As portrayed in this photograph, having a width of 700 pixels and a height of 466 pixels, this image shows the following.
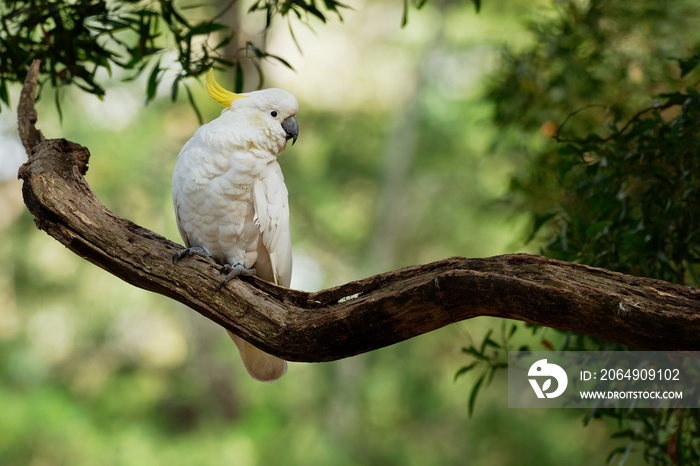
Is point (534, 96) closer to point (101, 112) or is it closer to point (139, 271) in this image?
point (139, 271)

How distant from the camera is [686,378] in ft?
4.89

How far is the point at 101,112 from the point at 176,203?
3.25 m

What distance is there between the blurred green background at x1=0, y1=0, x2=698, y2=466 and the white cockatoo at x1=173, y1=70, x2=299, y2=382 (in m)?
2.28

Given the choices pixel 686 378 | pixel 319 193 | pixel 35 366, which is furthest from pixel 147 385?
pixel 686 378

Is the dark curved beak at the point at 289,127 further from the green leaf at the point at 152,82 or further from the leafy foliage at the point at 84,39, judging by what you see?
the green leaf at the point at 152,82

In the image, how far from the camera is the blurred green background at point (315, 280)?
4168mm

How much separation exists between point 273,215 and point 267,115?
0.23m

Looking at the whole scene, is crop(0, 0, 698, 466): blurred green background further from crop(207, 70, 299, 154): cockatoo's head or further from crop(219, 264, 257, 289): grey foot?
crop(219, 264, 257, 289): grey foot

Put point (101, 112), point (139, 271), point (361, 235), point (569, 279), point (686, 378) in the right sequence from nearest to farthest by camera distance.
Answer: point (569, 279) → point (139, 271) → point (686, 378) → point (101, 112) → point (361, 235)

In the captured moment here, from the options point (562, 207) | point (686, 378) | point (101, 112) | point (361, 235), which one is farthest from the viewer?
point (361, 235)

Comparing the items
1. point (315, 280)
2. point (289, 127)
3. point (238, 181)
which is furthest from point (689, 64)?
point (315, 280)

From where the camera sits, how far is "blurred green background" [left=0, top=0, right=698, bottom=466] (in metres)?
4.17

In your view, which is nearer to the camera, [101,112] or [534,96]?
[534,96]

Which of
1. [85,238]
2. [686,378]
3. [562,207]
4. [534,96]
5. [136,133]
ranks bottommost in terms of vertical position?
[686,378]
